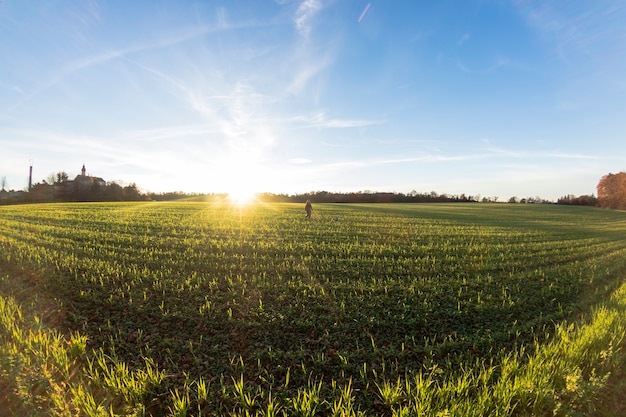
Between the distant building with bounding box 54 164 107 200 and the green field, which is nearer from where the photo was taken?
the green field

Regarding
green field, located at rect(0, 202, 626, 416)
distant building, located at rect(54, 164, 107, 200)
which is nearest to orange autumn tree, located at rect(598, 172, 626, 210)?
green field, located at rect(0, 202, 626, 416)

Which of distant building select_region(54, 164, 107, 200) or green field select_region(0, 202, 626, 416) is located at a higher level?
distant building select_region(54, 164, 107, 200)

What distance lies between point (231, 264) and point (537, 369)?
10.4 meters

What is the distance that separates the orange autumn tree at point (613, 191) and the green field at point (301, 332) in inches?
3742

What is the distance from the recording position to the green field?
4.87 metres

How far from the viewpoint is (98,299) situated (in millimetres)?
8805

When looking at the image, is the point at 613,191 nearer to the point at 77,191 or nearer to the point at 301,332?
the point at 301,332

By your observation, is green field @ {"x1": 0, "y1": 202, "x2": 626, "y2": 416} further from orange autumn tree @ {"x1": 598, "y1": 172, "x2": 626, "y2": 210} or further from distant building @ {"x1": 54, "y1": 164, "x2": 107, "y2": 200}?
orange autumn tree @ {"x1": 598, "y1": 172, "x2": 626, "y2": 210}

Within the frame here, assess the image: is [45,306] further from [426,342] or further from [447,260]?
[447,260]

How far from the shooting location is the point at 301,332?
7168mm

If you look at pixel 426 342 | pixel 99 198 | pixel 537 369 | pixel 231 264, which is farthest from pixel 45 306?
pixel 99 198

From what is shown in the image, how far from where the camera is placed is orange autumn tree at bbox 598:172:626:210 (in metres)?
81.2

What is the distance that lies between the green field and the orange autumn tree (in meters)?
95.0

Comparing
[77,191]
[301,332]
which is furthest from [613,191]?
[77,191]
